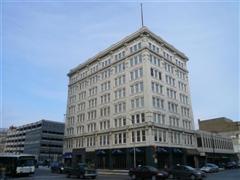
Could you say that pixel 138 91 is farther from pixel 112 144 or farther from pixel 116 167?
pixel 116 167

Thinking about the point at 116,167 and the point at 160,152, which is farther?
the point at 116,167

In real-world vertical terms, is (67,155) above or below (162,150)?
below

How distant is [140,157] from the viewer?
49250 millimetres

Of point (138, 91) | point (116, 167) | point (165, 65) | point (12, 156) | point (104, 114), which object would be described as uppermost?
point (165, 65)

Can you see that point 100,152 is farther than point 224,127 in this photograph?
No

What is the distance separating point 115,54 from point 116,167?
2755cm

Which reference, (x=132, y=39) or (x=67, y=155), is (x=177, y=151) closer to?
(x=132, y=39)

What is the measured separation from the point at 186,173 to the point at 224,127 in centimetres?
8449

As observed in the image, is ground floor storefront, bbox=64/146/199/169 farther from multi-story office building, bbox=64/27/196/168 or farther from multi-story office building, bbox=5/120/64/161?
multi-story office building, bbox=5/120/64/161

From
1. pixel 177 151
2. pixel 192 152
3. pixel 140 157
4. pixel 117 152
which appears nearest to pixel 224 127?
pixel 192 152

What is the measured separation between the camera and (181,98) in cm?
6191

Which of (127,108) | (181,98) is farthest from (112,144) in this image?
(181,98)

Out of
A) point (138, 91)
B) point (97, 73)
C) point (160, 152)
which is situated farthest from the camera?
point (97, 73)

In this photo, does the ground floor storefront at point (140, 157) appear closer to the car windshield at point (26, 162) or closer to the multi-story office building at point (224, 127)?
the car windshield at point (26, 162)
